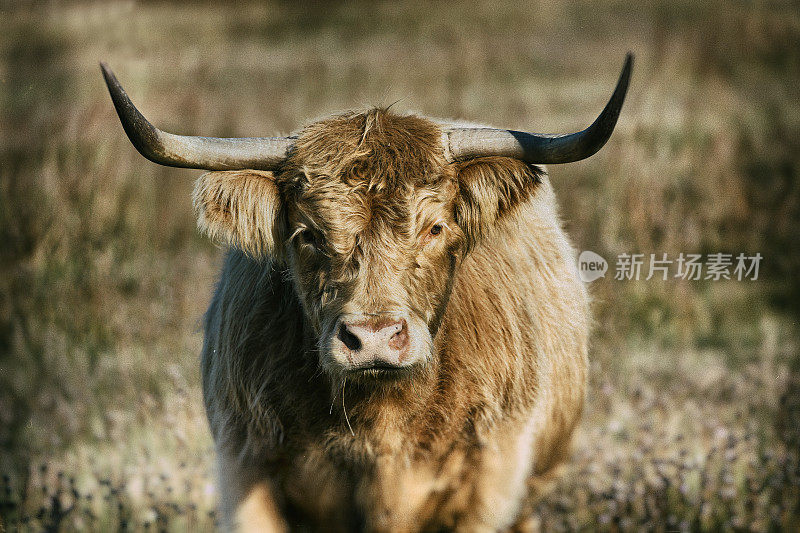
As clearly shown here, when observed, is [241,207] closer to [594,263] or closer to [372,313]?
[372,313]

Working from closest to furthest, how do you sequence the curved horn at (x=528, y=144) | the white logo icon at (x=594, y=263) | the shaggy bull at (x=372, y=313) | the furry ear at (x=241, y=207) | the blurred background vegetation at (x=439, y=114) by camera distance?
1. the curved horn at (x=528, y=144)
2. the shaggy bull at (x=372, y=313)
3. the furry ear at (x=241, y=207)
4. the blurred background vegetation at (x=439, y=114)
5. the white logo icon at (x=594, y=263)

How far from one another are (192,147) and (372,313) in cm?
97

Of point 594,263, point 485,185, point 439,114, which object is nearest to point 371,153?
point 485,185

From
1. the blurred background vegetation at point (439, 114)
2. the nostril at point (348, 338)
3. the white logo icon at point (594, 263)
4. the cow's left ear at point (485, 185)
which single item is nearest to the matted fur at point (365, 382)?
the cow's left ear at point (485, 185)

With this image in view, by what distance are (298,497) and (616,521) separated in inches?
82.0

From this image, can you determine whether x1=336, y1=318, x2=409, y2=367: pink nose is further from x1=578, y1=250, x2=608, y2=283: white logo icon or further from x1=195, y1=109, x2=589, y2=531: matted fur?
x1=578, y1=250, x2=608, y2=283: white logo icon

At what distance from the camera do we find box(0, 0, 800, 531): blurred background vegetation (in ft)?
17.6

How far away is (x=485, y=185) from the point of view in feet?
12.3

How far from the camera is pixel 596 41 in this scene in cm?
1529

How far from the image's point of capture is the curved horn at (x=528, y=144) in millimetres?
3309

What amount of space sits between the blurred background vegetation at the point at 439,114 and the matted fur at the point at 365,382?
27.8 inches

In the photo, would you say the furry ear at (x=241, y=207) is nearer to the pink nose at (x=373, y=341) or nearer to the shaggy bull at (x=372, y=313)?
the shaggy bull at (x=372, y=313)

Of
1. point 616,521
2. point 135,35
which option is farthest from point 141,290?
point 135,35

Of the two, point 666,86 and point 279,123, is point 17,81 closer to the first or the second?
point 279,123
